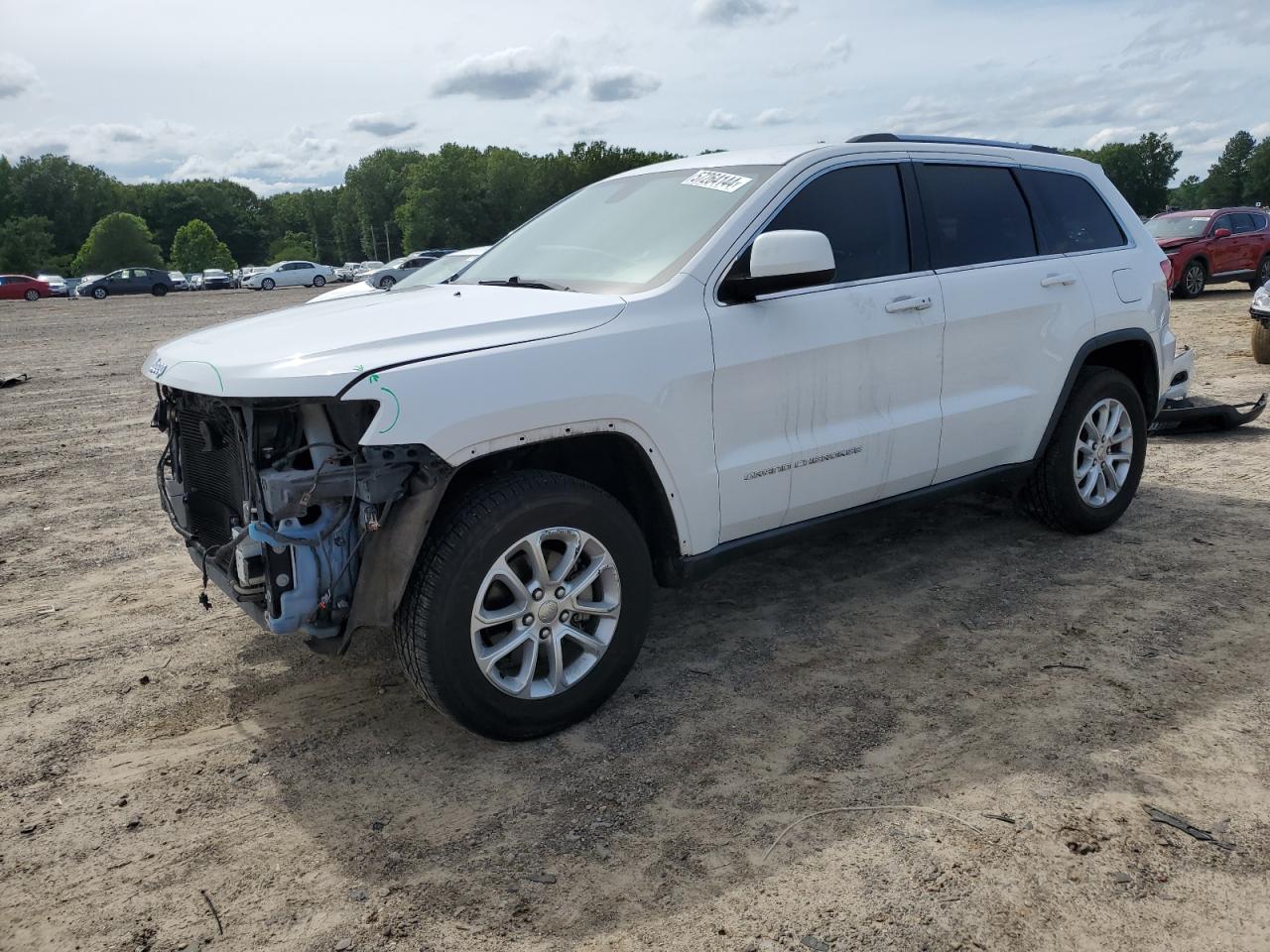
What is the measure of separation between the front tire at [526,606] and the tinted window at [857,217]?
4.70 feet

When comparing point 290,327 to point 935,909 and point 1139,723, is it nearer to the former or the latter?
point 935,909

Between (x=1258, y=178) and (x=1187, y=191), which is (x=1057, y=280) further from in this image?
(x=1187, y=191)

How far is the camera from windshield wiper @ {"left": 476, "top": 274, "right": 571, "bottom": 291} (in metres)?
3.87

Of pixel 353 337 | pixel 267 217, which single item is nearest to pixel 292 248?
pixel 267 217

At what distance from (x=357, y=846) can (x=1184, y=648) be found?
3.16 metres

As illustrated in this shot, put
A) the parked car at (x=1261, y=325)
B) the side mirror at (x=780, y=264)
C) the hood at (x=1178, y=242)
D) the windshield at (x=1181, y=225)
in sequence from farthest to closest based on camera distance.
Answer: the windshield at (x=1181, y=225) → the hood at (x=1178, y=242) → the parked car at (x=1261, y=325) → the side mirror at (x=780, y=264)

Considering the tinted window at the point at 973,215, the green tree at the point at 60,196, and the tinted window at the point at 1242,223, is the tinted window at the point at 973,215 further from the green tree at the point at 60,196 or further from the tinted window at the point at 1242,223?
the green tree at the point at 60,196

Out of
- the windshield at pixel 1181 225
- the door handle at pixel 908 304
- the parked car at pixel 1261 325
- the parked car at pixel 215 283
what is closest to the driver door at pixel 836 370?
the door handle at pixel 908 304

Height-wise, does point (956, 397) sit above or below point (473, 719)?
above

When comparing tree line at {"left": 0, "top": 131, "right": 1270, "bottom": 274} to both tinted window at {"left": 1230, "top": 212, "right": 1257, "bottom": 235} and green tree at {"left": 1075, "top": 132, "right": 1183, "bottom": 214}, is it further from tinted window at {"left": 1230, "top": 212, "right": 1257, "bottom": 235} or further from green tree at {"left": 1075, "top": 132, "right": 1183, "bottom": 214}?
tinted window at {"left": 1230, "top": 212, "right": 1257, "bottom": 235}

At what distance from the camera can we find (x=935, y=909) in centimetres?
250

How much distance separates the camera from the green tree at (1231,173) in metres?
121

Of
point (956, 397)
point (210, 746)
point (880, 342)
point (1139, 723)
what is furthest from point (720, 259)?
point (210, 746)

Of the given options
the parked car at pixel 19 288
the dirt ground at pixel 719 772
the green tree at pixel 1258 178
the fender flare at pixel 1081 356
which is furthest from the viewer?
the green tree at pixel 1258 178
